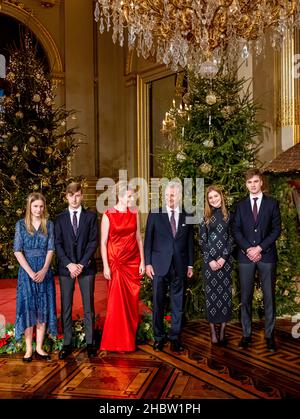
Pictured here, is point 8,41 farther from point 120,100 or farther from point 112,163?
point 112,163

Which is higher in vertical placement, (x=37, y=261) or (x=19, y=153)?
(x=19, y=153)

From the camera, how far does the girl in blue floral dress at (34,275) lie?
3750 mm

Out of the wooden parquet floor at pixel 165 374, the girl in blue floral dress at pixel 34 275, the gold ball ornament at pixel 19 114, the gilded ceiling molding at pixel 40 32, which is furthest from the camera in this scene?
the gilded ceiling molding at pixel 40 32

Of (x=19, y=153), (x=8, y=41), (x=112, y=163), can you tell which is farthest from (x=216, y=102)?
(x=8, y=41)

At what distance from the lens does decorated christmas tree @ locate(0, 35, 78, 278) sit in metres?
7.28

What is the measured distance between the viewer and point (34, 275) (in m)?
3.71

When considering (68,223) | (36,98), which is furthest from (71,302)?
(36,98)

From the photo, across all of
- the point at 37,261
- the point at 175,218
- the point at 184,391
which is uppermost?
the point at 175,218

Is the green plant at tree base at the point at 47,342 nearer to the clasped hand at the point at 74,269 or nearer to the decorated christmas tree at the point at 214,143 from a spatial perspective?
the clasped hand at the point at 74,269

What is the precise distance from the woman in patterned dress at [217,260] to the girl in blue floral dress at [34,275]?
4.46 feet

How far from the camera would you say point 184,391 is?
3127 millimetres

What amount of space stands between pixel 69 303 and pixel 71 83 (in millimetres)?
5974

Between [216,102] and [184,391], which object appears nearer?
[184,391]

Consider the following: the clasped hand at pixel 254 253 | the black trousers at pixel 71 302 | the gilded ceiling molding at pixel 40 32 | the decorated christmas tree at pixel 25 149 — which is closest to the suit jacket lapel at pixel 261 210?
the clasped hand at pixel 254 253
